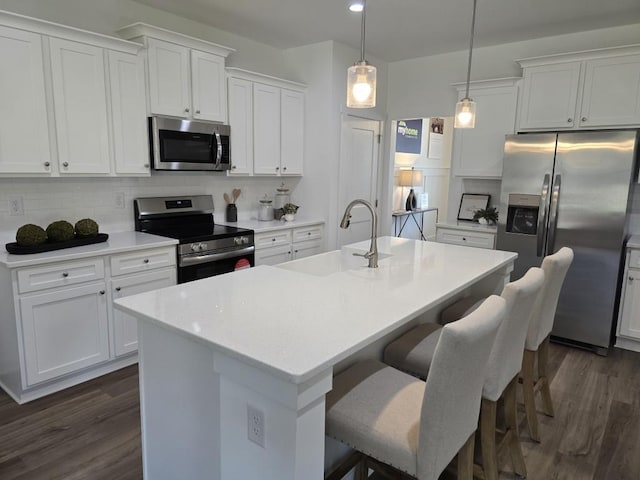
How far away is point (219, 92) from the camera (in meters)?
3.81

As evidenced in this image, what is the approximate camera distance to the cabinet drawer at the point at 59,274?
256 centimetres

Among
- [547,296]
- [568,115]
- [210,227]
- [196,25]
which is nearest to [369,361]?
[547,296]

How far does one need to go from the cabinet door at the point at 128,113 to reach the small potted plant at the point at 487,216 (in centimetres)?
316

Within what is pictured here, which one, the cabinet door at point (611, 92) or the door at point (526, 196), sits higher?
the cabinet door at point (611, 92)

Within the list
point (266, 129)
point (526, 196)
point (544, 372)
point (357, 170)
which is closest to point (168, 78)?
point (266, 129)

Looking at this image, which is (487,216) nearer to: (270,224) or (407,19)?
(407,19)

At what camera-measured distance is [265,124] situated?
4277 millimetres

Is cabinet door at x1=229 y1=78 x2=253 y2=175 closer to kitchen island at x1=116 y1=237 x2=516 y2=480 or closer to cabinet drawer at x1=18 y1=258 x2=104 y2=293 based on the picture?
cabinet drawer at x1=18 y1=258 x2=104 y2=293

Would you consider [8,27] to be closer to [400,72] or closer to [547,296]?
[547,296]

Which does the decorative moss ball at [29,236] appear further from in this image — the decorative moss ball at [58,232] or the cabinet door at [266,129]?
the cabinet door at [266,129]

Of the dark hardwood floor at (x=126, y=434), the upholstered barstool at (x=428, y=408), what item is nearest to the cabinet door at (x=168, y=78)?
the dark hardwood floor at (x=126, y=434)

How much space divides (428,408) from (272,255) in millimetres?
2918

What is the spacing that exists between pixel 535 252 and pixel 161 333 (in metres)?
3.19

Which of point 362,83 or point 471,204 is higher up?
point 362,83
